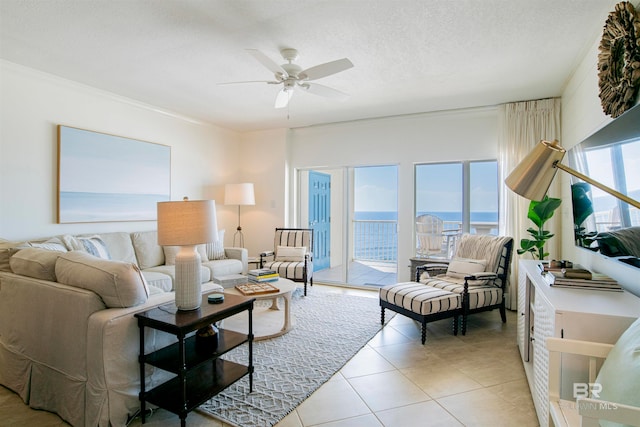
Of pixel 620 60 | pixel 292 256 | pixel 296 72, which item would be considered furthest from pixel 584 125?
pixel 292 256

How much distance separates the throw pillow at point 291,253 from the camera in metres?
5.08

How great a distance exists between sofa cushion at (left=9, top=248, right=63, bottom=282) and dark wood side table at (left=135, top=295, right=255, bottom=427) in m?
0.77

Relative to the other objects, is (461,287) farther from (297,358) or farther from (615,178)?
(615,178)

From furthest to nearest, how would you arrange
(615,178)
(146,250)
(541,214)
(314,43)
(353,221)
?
1. (353,221)
2. (146,250)
3. (541,214)
4. (314,43)
5. (615,178)

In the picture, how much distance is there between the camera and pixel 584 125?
9.66 ft

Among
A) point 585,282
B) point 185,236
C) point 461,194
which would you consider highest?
point 461,194

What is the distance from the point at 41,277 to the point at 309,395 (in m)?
1.91

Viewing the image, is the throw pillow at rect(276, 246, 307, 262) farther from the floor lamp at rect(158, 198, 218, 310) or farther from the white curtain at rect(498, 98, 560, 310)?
the floor lamp at rect(158, 198, 218, 310)


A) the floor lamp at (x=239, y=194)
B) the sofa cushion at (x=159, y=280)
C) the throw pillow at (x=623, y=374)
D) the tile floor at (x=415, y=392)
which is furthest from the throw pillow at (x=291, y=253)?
the throw pillow at (x=623, y=374)

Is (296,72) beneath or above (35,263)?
above

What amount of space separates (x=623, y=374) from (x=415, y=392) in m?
1.49

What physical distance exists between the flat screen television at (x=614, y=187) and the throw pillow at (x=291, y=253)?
3462 mm

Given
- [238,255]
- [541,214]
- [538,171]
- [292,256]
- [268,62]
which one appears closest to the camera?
[538,171]

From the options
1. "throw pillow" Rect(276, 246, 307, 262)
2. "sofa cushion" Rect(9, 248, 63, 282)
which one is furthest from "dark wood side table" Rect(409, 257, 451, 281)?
"sofa cushion" Rect(9, 248, 63, 282)
